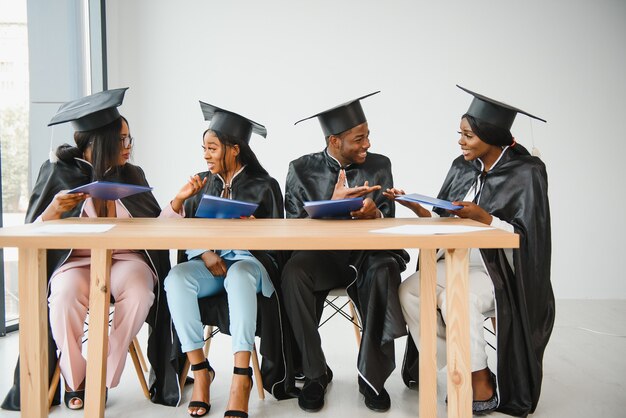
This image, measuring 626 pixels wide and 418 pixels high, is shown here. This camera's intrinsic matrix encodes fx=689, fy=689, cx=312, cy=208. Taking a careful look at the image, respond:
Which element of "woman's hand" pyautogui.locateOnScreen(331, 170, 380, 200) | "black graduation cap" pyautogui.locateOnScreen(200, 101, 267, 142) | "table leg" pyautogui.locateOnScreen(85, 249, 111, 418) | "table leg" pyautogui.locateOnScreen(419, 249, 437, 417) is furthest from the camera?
"black graduation cap" pyautogui.locateOnScreen(200, 101, 267, 142)

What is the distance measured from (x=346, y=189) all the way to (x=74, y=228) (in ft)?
3.98

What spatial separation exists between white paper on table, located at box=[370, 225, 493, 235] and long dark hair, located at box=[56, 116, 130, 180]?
1.37 meters

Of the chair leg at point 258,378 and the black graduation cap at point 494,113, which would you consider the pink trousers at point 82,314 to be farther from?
the black graduation cap at point 494,113

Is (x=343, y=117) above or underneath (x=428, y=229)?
above

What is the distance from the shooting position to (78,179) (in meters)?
3.09

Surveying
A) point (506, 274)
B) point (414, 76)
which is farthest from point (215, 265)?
point (414, 76)

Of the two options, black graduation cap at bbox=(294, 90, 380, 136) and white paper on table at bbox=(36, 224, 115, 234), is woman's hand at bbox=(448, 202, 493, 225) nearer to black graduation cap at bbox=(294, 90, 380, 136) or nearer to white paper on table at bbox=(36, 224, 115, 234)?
black graduation cap at bbox=(294, 90, 380, 136)

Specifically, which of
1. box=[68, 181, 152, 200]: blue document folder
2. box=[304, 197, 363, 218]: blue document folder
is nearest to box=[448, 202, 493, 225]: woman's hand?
box=[304, 197, 363, 218]: blue document folder

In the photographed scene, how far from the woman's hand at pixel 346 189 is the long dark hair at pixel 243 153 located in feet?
1.25

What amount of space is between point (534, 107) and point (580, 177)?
0.64 meters

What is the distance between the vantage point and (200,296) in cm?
296

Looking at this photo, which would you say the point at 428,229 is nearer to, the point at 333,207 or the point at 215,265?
the point at 333,207

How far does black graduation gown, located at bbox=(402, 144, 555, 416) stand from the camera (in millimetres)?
2803

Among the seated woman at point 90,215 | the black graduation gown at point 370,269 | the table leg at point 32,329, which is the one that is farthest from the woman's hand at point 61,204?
the black graduation gown at point 370,269
